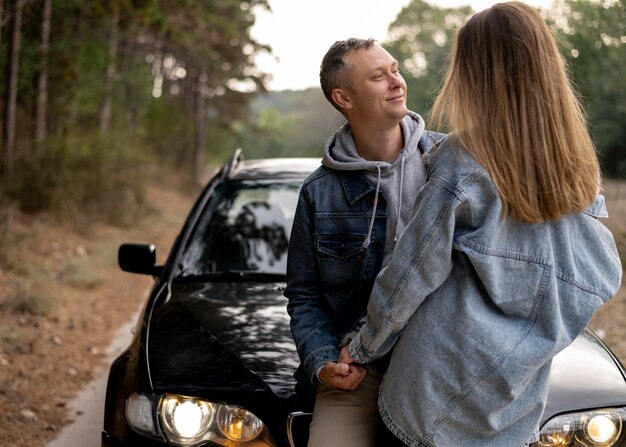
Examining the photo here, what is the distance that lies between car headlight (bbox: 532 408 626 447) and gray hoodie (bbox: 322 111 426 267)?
30.6 inches

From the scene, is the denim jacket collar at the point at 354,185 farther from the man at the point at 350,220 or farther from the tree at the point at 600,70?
the tree at the point at 600,70

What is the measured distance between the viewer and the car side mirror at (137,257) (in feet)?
13.5

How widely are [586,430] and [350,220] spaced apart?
1010 millimetres

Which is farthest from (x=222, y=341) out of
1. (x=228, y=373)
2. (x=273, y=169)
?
(x=273, y=169)

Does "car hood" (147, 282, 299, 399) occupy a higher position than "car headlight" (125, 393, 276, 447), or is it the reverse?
"car hood" (147, 282, 299, 399)

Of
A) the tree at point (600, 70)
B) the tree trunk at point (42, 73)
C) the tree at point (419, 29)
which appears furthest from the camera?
the tree at point (419, 29)

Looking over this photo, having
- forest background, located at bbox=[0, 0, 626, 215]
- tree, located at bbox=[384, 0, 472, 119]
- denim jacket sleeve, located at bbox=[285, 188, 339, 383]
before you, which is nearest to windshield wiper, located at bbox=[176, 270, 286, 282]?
denim jacket sleeve, located at bbox=[285, 188, 339, 383]

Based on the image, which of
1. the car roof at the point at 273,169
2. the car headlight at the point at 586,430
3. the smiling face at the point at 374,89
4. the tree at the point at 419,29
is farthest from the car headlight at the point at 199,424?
the tree at the point at 419,29

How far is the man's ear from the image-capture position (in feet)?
8.27

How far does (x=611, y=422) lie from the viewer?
2621mm

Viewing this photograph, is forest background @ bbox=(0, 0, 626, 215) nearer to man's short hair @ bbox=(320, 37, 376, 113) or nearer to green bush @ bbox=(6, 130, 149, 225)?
green bush @ bbox=(6, 130, 149, 225)

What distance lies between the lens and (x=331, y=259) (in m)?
2.47

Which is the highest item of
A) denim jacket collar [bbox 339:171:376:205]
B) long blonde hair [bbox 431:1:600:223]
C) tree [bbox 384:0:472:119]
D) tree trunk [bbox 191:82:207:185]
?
tree [bbox 384:0:472:119]

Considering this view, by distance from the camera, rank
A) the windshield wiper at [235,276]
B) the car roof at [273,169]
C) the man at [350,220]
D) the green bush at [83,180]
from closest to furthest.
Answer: the man at [350,220] < the windshield wiper at [235,276] < the car roof at [273,169] < the green bush at [83,180]
